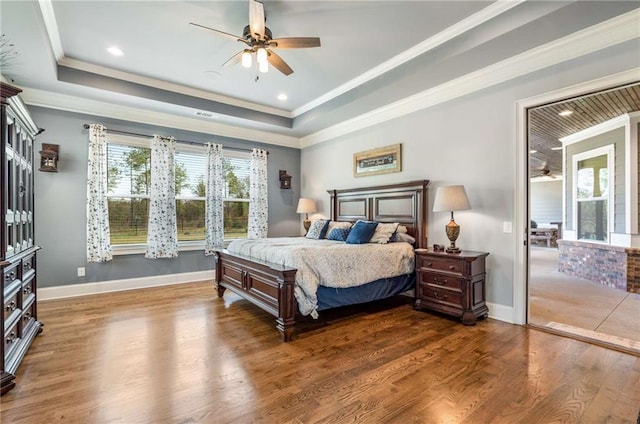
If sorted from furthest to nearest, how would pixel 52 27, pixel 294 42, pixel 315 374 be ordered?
pixel 52 27
pixel 294 42
pixel 315 374

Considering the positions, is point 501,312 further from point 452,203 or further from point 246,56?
point 246,56

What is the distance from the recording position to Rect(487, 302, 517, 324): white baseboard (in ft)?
11.0

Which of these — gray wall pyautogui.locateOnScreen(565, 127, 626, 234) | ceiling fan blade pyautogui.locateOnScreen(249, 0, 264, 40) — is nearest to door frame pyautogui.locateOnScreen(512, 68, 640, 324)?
ceiling fan blade pyautogui.locateOnScreen(249, 0, 264, 40)

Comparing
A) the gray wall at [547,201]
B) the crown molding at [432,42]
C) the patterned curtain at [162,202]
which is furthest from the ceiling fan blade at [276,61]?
the gray wall at [547,201]

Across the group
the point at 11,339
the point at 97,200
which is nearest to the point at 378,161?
the point at 97,200

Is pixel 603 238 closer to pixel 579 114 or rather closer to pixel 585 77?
pixel 579 114

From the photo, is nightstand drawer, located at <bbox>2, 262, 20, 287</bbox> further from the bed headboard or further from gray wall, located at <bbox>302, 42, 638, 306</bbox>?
gray wall, located at <bbox>302, 42, 638, 306</bbox>

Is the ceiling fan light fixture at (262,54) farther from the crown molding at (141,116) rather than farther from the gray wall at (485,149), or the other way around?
the crown molding at (141,116)

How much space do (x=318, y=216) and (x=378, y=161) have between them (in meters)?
1.81

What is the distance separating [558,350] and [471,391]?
1.21 m

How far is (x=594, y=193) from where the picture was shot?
610 centimetres

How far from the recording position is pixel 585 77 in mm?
2883

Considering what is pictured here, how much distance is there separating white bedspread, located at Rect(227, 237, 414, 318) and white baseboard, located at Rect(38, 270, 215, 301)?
6.01ft

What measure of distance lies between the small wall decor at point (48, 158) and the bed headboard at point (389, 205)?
4.15 metres
